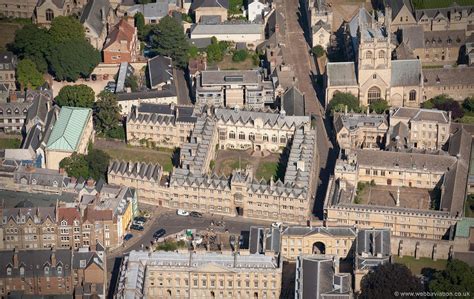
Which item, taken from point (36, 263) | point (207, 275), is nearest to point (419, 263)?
point (207, 275)

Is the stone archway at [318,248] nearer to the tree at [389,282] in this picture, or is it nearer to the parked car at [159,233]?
the tree at [389,282]

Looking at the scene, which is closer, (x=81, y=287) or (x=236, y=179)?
(x=81, y=287)

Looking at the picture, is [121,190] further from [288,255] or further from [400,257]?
Answer: [400,257]

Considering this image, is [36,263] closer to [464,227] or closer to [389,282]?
[389,282]

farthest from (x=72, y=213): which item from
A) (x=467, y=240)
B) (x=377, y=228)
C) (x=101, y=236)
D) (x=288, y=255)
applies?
(x=467, y=240)

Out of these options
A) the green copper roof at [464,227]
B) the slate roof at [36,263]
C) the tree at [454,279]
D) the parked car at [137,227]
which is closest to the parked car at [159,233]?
the parked car at [137,227]

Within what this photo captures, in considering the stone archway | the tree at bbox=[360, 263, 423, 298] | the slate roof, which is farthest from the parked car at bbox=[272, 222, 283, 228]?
the slate roof
